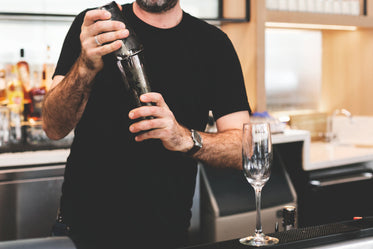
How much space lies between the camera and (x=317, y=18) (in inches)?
127

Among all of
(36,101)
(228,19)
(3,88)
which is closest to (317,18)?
(228,19)

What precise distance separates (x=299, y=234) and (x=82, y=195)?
0.71m

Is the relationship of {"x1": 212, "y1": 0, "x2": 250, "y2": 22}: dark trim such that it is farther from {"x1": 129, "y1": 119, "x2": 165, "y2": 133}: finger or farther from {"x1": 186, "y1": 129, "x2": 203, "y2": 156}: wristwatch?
{"x1": 129, "y1": 119, "x2": 165, "y2": 133}: finger

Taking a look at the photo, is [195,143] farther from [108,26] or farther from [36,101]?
[36,101]

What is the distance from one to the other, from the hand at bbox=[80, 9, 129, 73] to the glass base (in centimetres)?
44

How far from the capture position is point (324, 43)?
3.90 metres

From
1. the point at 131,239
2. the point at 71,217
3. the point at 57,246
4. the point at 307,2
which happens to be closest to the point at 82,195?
the point at 71,217

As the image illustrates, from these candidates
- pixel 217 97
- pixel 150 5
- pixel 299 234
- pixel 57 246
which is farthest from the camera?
pixel 217 97

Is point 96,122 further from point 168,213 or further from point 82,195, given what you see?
point 168,213

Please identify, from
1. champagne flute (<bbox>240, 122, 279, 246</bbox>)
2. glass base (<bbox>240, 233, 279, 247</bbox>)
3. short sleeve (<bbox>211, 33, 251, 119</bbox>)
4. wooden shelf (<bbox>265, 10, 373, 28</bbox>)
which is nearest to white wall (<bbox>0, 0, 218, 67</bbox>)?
wooden shelf (<bbox>265, 10, 373, 28</bbox>)

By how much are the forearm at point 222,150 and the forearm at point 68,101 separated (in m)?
0.33

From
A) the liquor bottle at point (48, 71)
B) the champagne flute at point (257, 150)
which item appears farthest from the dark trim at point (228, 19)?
the champagne flute at point (257, 150)

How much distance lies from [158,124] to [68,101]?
1.04 feet

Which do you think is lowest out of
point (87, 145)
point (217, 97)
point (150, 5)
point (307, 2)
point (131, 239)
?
point (131, 239)
